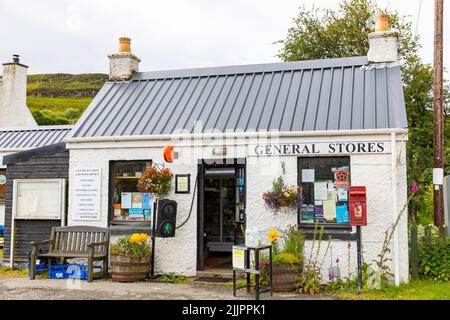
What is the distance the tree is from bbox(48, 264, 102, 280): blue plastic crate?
45.6 feet

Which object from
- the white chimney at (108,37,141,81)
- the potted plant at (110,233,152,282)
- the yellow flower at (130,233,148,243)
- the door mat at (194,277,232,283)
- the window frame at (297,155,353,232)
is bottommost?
the door mat at (194,277,232,283)

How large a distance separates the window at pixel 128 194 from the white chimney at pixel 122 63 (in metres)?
3.22

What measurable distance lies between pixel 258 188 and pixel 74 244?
170 inches

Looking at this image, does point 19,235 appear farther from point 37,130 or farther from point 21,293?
point 37,130

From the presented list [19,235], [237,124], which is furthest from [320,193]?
[19,235]

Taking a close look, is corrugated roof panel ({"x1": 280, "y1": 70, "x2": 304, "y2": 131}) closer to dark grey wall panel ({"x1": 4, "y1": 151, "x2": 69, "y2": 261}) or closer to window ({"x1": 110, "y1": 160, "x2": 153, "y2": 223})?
window ({"x1": 110, "y1": 160, "x2": 153, "y2": 223})

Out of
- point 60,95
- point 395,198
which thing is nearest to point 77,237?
point 395,198

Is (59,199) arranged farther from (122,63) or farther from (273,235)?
(273,235)

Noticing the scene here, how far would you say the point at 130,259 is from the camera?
10477 mm

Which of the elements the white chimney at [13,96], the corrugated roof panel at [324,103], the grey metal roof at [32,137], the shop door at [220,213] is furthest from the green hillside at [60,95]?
the corrugated roof panel at [324,103]

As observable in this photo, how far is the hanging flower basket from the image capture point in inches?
428

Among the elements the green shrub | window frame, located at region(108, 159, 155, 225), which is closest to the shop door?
window frame, located at region(108, 159, 155, 225)

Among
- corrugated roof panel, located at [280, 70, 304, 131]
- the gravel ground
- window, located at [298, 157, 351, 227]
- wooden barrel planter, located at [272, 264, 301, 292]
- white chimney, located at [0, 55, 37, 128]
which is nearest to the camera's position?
the gravel ground

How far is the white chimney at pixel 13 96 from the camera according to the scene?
983 inches
